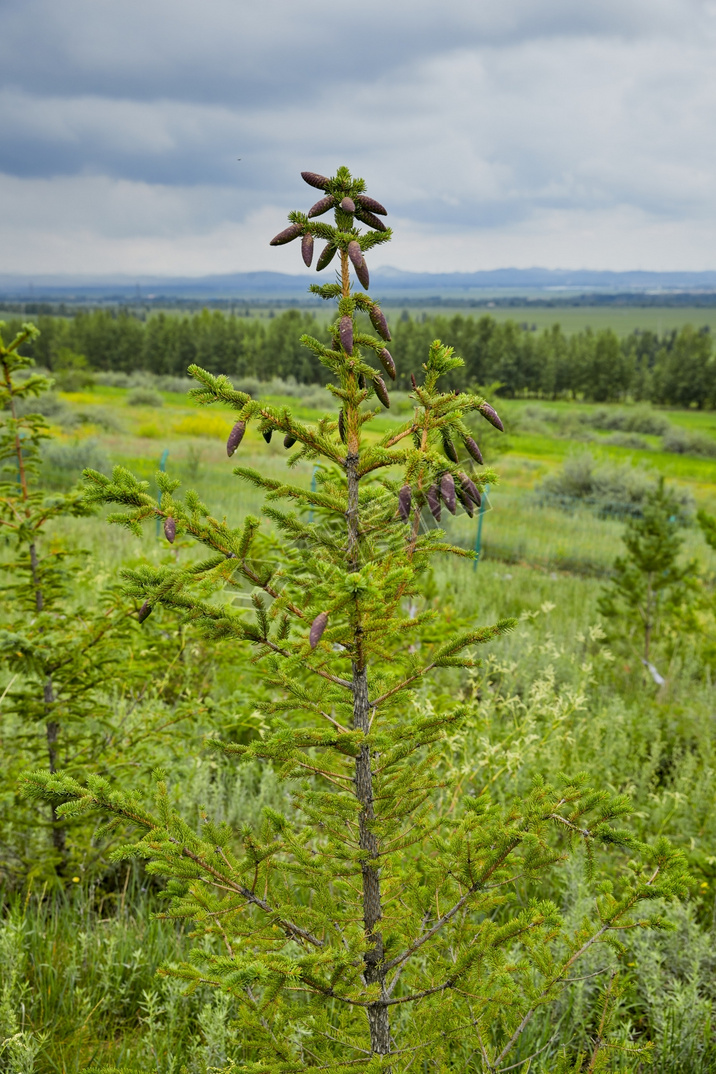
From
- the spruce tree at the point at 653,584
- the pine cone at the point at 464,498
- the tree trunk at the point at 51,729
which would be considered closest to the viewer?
the pine cone at the point at 464,498

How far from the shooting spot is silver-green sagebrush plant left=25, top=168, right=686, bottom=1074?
1.70m

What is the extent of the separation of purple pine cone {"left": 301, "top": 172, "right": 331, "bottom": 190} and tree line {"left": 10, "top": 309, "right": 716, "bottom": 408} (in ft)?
210

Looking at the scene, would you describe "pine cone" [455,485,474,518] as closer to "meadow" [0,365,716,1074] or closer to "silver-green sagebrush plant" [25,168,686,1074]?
"silver-green sagebrush plant" [25,168,686,1074]

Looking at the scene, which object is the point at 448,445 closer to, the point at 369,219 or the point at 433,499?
the point at 433,499

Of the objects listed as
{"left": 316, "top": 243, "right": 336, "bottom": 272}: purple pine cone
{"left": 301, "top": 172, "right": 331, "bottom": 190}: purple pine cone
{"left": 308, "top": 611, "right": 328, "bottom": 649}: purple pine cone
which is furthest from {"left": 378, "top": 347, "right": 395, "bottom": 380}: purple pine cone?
{"left": 308, "top": 611, "right": 328, "bottom": 649}: purple pine cone

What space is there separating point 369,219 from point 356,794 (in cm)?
157

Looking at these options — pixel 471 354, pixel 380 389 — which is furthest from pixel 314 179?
pixel 471 354

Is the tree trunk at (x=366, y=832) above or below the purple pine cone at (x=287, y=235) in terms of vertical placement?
below

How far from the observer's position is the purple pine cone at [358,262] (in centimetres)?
164

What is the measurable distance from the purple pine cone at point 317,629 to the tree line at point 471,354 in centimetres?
6454

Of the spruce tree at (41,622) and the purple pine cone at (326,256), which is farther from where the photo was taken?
the spruce tree at (41,622)

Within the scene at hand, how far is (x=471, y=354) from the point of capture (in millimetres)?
66750

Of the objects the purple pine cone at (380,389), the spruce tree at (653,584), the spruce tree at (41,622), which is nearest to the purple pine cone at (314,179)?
the purple pine cone at (380,389)

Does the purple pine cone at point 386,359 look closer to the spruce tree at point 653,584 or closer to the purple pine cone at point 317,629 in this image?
the purple pine cone at point 317,629
